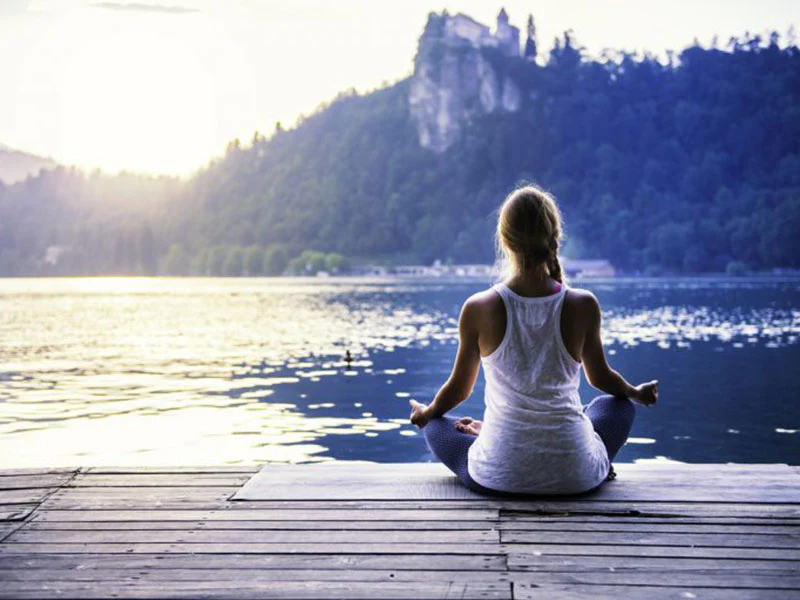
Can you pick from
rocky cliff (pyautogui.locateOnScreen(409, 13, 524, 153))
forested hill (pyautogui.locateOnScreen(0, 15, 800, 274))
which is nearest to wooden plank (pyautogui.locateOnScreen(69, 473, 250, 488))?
forested hill (pyautogui.locateOnScreen(0, 15, 800, 274))

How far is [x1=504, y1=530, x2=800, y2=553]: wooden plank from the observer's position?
3.01 meters

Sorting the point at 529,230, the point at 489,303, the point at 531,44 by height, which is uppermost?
the point at 531,44

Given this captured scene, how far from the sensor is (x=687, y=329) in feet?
107

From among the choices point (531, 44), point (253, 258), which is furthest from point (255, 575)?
point (531, 44)

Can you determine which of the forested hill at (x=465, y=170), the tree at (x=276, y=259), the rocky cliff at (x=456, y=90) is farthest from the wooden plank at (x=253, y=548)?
the rocky cliff at (x=456, y=90)

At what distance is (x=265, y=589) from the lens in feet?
8.76

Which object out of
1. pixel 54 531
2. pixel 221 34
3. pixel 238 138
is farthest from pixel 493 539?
pixel 238 138

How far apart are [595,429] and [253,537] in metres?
1.44

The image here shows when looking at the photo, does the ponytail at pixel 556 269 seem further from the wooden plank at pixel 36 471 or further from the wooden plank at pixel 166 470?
the wooden plank at pixel 36 471

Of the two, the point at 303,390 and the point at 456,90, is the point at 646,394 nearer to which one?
the point at 303,390

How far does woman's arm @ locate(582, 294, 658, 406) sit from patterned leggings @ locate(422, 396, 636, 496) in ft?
0.23

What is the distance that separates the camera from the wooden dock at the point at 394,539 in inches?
105

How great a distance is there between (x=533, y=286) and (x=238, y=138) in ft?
508

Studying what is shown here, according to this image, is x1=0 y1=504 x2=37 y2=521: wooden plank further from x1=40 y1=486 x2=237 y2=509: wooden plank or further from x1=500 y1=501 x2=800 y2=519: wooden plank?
x1=500 y1=501 x2=800 y2=519: wooden plank
